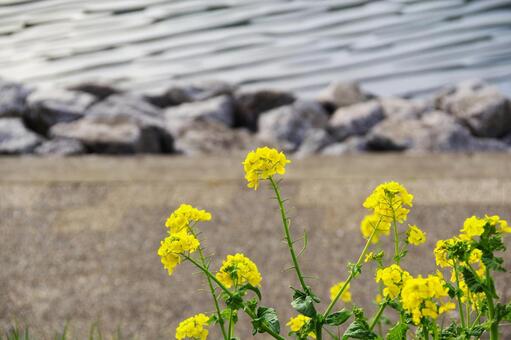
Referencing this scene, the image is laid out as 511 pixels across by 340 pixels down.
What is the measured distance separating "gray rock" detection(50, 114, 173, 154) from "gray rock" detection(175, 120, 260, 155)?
5.3 inches

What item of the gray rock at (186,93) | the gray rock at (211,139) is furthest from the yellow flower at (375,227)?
the gray rock at (186,93)

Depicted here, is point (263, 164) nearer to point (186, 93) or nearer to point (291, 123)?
point (291, 123)

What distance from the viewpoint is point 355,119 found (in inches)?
222

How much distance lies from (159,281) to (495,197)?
1350 mm

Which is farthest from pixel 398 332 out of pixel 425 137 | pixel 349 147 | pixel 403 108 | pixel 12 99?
pixel 12 99

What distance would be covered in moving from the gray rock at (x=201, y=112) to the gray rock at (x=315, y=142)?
738 millimetres

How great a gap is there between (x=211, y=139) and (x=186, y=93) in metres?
1.30

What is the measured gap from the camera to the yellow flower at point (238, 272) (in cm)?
145

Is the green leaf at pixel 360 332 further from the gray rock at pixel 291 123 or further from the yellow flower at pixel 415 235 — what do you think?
the gray rock at pixel 291 123

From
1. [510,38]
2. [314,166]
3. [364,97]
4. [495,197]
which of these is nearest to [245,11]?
[510,38]

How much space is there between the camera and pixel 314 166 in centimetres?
404

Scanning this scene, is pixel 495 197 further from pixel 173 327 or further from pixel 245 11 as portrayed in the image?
pixel 245 11

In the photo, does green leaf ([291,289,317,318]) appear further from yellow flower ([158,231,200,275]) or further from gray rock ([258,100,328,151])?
gray rock ([258,100,328,151])

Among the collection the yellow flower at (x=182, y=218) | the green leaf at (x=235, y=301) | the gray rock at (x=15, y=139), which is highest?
the yellow flower at (x=182, y=218)
